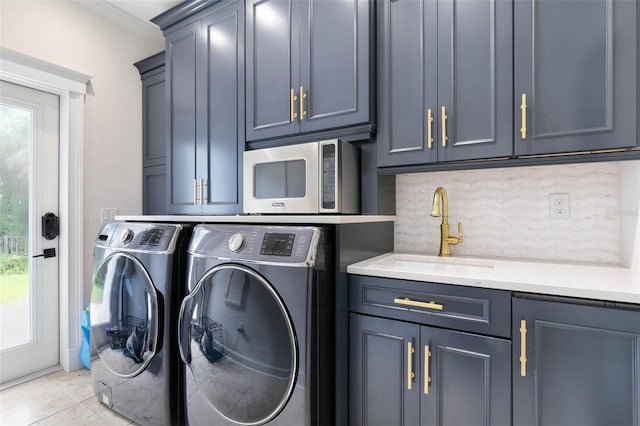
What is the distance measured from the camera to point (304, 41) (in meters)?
1.88

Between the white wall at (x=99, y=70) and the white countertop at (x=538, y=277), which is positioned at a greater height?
the white wall at (x=99, y=70)

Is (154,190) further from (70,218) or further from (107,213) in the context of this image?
(70,218)

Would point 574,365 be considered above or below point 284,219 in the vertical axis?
below

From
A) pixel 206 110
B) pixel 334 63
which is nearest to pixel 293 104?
pixel 334 63

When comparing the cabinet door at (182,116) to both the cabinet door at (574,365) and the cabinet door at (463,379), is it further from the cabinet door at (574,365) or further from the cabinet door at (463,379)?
the cabinet door at (574,365)

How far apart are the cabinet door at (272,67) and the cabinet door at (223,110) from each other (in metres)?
0.10

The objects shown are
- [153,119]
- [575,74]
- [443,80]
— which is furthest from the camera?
[153,119]

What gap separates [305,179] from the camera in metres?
1.78

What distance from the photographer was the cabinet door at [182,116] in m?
2.40

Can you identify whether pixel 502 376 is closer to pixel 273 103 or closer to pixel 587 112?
pixel 587 112

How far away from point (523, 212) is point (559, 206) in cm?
15

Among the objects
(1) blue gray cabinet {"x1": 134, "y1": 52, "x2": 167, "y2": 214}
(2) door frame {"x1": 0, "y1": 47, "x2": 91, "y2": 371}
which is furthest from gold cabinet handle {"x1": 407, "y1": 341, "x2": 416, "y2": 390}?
(2) door frame {"x1": 0, "y1": 47, "x2": 91, "y2": 371}

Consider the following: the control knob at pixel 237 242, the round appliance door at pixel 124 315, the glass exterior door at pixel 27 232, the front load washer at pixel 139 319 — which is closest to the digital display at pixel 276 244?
the control knob at pixel 237 242

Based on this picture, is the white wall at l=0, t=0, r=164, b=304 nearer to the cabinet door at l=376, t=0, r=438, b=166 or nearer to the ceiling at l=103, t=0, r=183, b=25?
the ceiling at l=103, t=0, r=183, b=25
